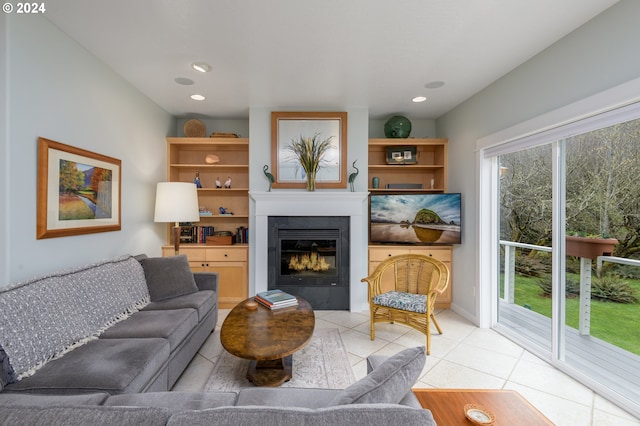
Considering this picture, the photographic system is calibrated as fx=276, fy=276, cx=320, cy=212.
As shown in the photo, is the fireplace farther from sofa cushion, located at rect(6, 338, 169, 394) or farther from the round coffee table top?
sofa cushion, located at rect(6, 338, 169, 394)

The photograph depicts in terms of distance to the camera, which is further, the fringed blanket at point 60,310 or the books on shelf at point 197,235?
the books on shelf at point 197,235

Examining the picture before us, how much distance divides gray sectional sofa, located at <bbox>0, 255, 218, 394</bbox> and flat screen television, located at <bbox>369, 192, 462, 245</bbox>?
2229 mm

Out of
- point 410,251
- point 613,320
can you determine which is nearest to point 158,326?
point 410,251

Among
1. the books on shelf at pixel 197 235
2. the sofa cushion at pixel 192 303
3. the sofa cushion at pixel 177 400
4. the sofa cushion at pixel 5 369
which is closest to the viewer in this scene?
the sofa cushion at pixel 177 400

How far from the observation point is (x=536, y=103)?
7.70 ft

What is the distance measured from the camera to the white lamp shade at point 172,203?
9.79 ft

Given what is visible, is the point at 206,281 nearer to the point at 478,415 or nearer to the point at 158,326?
the point at 158,326

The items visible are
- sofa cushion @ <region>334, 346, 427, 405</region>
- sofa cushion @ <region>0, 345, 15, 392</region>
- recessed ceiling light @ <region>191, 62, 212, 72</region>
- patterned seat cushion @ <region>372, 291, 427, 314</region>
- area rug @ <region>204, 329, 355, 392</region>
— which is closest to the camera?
sofa cushion @ <region>334, 346, 427, 405</region>

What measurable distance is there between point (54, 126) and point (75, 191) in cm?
50

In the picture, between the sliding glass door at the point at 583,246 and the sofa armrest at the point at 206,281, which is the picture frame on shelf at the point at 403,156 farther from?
the sofa armrest at the point at 206,281

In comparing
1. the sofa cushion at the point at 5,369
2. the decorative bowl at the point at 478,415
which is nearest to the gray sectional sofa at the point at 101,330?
the sofa cushion at the point at 5,369

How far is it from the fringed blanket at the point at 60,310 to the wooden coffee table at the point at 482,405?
6.27ft

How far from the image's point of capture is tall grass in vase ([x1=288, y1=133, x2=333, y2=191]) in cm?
349

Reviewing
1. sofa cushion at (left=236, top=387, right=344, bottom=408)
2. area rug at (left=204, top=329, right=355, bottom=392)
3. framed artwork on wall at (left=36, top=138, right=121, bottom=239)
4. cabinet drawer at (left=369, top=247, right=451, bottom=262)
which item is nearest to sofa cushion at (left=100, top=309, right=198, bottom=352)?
area rug at (left=204, top=329, right=355, bottom=392)
